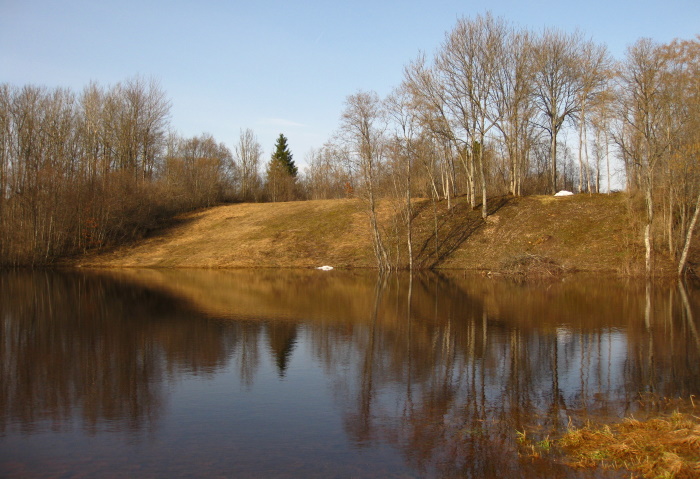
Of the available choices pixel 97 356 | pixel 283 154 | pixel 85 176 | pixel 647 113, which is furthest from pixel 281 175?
pixel 97 356

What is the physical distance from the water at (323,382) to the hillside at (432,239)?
1595cm

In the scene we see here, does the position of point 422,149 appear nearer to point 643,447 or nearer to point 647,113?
point 647,113

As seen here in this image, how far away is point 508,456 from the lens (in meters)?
7.24

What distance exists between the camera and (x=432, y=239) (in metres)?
44.3

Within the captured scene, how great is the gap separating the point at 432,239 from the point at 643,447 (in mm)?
37300

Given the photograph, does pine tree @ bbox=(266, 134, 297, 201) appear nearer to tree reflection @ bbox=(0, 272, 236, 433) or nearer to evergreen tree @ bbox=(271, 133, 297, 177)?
evergreen tree @ bbox=(271, 133, 297, 177)

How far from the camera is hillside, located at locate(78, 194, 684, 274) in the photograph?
3784 centimetres

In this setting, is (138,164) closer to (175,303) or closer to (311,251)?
(311,251)

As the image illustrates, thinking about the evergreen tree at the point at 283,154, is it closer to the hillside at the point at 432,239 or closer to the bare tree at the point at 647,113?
the hillside at the point at 432,239

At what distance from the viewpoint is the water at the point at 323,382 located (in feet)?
24.0

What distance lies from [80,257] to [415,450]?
156ft

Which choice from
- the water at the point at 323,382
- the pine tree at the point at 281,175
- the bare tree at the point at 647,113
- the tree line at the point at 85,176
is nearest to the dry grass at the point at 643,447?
the water at the point at 323,382

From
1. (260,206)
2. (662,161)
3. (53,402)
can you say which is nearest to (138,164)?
(260,206)

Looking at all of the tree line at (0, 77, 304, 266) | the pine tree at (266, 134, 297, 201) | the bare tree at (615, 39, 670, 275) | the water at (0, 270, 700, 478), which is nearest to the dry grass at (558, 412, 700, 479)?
the water at (0, 270, 700, 478)
